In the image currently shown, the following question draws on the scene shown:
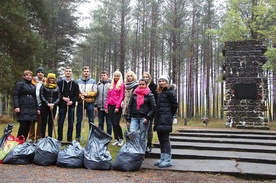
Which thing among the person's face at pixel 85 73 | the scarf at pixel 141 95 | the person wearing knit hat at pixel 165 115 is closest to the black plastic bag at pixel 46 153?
the scarf at pixel 141 95

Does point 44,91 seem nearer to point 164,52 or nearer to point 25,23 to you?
point 25,23

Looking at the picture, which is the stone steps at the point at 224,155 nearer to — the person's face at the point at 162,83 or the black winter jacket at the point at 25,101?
the person's face at the point at 162,83

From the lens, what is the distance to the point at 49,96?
6016mm

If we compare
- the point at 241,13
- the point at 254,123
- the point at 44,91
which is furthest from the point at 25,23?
the point at 241,13

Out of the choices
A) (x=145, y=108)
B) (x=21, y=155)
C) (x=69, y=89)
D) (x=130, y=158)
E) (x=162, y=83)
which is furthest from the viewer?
(x=69, y=89)

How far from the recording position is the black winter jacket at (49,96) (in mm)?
6012

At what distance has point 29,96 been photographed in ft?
18.7

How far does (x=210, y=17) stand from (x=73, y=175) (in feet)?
76.3

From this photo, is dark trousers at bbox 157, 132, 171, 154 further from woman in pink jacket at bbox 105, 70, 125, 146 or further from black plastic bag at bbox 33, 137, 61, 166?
black plastic bag at bbox 33, 137, 61, 166

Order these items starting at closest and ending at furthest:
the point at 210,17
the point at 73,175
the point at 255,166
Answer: the point at 73,175 → the point at 255,166 → the point at 210,17

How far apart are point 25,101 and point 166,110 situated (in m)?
3.11

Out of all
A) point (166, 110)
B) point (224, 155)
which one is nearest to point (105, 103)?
point (166, 110)

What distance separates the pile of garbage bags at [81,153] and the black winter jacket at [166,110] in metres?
0.49

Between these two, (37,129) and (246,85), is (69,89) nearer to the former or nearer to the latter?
(37,129)
